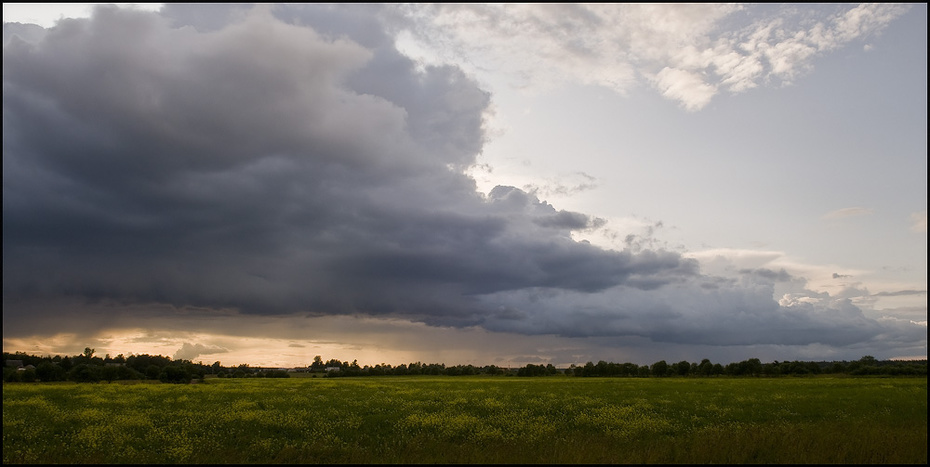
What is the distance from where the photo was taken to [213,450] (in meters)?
22.0

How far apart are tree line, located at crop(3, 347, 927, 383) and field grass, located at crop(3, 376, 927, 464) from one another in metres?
70.3

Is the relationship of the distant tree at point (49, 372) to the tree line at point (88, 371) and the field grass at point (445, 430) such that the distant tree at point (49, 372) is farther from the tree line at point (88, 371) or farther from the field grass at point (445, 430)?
the field grass at point (445, 430)

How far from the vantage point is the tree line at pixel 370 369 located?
96.8 m

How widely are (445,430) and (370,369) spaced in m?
134

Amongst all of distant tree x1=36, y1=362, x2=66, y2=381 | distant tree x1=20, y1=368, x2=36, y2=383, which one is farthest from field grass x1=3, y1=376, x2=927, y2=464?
distant tree x1=36, y1=362, x2=66, y2=381

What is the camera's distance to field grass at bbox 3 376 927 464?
20.8 m

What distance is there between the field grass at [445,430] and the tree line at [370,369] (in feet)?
231

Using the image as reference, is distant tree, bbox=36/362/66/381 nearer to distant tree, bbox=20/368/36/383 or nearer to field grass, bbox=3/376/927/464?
distant tree, bbox=20/368/36/383

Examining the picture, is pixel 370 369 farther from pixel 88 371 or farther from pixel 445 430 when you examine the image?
pixel 445 430

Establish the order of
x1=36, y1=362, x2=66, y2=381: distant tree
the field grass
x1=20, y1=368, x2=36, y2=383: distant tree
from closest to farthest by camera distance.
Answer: the field grass
x1=20, y1=368, x2=36, y2=383: distant tree
x1=36, y1=362, x2=66, y2=381: distant tree

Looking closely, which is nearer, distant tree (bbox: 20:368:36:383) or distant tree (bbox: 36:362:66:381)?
distant tree (bbox: 20:368:36:383)

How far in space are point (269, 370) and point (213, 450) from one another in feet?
400

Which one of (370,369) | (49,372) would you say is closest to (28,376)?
(49,372)

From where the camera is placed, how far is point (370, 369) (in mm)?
154250
